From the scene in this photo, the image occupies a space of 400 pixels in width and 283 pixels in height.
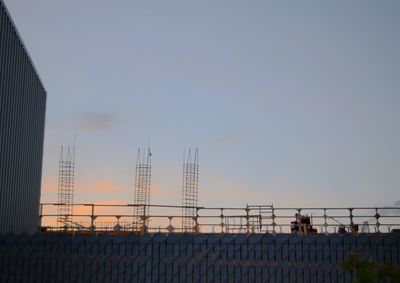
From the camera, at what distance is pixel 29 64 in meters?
36.6

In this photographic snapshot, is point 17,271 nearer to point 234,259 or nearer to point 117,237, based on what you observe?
point 117,237

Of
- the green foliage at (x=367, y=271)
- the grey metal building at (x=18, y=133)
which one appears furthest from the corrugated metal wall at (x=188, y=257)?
the green foliage at (x=367, y=271)

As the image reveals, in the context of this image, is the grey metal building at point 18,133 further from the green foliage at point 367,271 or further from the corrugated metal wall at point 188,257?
the green foliage at point 367,271

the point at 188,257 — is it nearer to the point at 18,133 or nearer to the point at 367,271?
the point at 367,271

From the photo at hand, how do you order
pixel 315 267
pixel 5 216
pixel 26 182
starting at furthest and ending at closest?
1. pixel 26 182
2. pixel 5 216
3. pixel 315 267

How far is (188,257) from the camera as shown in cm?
2903

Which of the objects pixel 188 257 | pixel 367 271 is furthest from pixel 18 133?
pixel 367 271

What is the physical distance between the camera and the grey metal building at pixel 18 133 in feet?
101

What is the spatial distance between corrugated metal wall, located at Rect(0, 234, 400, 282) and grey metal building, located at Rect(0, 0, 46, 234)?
294cm

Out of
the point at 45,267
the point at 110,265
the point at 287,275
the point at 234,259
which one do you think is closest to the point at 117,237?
the point at 110,265

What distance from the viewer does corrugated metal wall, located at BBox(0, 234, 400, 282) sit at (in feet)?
94.6

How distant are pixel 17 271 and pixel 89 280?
3610mm

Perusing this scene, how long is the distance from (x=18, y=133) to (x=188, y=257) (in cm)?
1265

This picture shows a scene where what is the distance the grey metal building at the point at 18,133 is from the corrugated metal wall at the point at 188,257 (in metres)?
2.94
